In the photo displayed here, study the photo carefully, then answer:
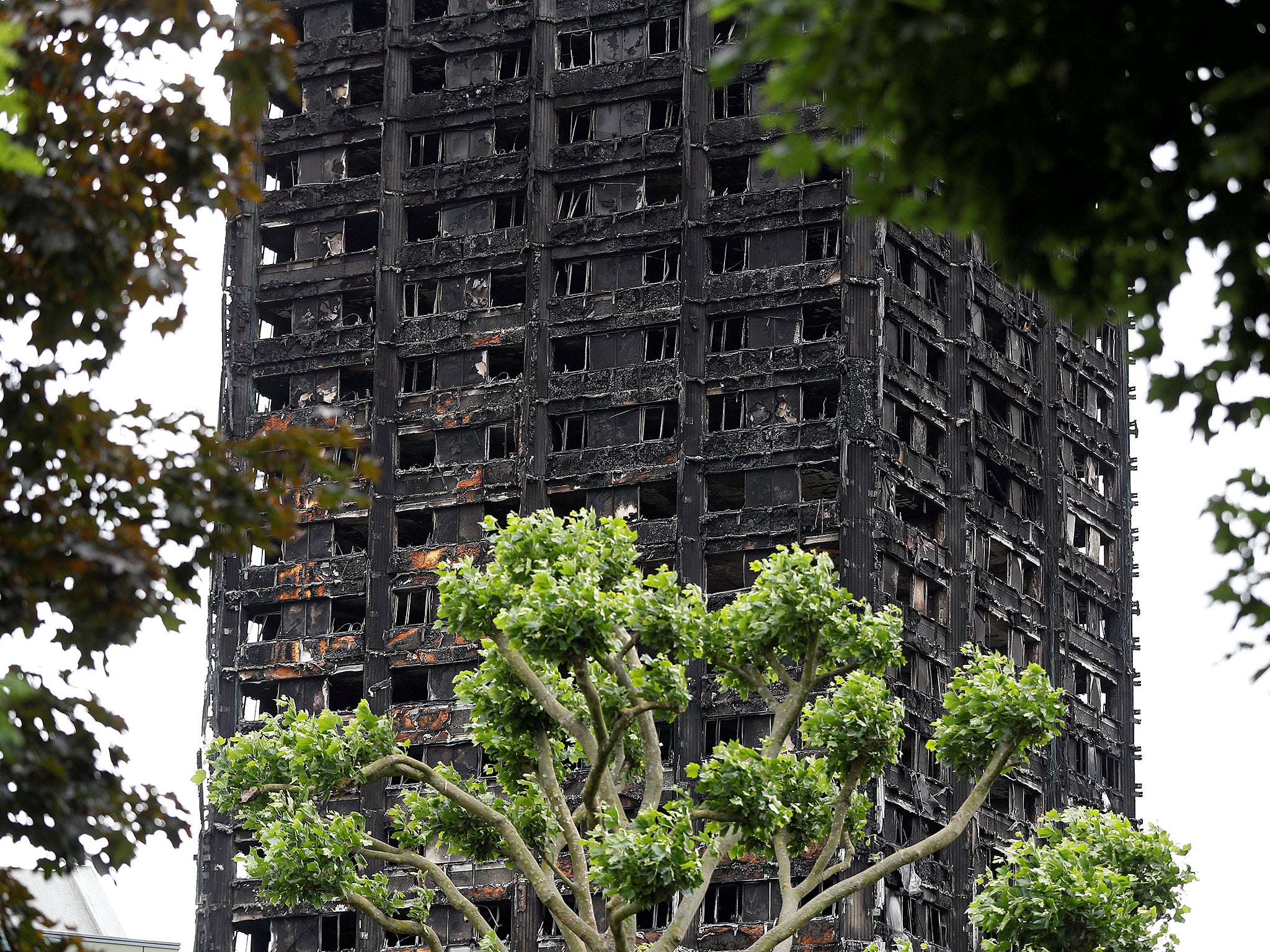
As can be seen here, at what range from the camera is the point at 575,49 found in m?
79.1

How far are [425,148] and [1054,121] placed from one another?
72423 millimetres

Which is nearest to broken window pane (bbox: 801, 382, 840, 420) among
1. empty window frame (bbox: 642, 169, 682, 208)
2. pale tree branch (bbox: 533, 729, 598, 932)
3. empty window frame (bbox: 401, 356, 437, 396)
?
empty window frame (bbox: 642, 169, 682, 208)

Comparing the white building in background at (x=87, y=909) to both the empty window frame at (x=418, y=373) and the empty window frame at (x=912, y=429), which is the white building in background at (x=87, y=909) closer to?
the empty window frame at (x=418, y=373)

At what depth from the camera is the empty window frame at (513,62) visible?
8000cm

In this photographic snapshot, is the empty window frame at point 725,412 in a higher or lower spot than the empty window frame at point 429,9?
lower

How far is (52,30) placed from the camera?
45.7 feet

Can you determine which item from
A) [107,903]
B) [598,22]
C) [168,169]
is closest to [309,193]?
[598,22]

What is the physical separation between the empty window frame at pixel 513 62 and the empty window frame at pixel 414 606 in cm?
2098

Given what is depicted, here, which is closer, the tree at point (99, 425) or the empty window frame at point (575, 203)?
the tree at point (99, 425)

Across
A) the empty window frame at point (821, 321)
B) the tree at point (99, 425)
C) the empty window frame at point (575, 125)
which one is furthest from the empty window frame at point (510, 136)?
the tree at point (99, 425)

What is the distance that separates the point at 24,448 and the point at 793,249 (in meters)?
60.4

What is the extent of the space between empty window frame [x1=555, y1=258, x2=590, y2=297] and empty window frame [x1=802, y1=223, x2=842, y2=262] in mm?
8524

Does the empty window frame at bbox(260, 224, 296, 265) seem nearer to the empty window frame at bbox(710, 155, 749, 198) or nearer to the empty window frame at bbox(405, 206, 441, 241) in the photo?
the empty window frame at bbox(405, 206, 441, 241)

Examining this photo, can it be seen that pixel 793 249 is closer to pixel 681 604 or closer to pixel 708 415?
pixel 708 415
